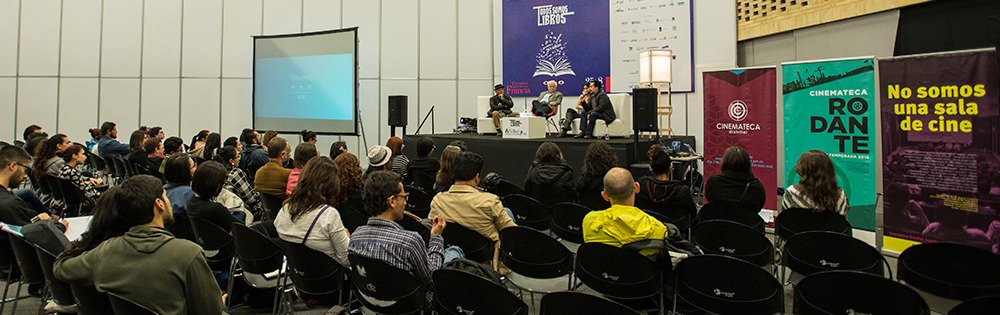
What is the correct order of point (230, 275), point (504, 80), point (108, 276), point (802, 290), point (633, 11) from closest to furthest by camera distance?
point (108, 276)
point (802, 290)
point (230, 275)
point (633, 11)
point (504, 80)

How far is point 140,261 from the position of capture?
1.74m

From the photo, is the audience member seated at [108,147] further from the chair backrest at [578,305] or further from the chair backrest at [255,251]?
the chair backrest at [578,305]

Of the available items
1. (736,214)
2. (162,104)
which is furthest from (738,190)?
(162,104)

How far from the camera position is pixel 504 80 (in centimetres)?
1057

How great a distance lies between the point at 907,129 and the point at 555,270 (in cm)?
319

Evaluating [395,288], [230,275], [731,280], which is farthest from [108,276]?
[731,280]

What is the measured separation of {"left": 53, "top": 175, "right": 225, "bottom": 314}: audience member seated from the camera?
1738 millimetres

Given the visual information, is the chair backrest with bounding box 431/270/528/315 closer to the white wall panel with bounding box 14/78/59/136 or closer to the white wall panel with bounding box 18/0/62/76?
the white wall panel with bounding box 14/78/59/136

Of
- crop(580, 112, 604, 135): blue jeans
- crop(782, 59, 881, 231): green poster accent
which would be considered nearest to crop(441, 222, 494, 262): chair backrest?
crop(782, 59, 881, 231): green poster accent

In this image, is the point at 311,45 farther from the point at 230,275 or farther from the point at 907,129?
the point at 907,129

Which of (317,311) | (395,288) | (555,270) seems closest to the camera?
(395,288)

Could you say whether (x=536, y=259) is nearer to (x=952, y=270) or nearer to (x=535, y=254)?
(x=535, y=254)

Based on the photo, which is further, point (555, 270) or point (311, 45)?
point (311, 45)

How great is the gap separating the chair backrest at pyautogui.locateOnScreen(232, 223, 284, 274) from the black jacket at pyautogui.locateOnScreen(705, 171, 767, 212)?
2.90 meters
